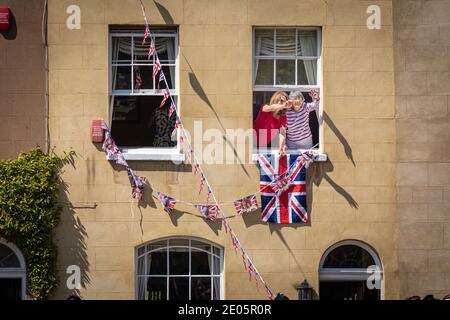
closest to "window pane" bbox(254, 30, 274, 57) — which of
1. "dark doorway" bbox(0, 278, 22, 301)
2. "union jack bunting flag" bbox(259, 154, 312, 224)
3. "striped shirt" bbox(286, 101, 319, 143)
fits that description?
"striped shirt" bbox(286, 101, 319, 143)

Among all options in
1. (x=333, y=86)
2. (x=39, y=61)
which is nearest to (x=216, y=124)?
(x=333, y=86)

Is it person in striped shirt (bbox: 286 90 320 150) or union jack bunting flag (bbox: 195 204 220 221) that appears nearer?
union jack bunting flag (bbox: 195 204 220 221)

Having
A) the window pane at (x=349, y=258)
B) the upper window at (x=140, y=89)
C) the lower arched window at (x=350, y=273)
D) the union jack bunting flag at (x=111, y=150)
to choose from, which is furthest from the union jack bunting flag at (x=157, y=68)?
the window pane at (x=349, y=258)

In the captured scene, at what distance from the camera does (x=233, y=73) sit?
1584 centimetres

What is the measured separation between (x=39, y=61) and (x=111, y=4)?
1.40 m

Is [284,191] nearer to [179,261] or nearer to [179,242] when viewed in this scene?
[179,242]

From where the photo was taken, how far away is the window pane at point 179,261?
1591 cm

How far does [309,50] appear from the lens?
1611cm

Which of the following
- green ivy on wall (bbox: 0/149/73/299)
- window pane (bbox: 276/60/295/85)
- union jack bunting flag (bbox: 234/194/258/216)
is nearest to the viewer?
green ivy on wall (bbox: 0/149/73/299)

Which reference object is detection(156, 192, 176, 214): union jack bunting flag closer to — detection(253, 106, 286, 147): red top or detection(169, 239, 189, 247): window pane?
detection(169, 239, 189, 247): window pane

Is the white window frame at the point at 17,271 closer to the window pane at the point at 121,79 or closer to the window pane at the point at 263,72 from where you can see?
the window pane at the point at 121,79

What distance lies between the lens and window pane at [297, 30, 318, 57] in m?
16.1

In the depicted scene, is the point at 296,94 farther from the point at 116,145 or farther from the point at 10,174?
the point at 10,174

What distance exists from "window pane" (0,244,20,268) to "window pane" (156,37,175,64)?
373 centimetres
